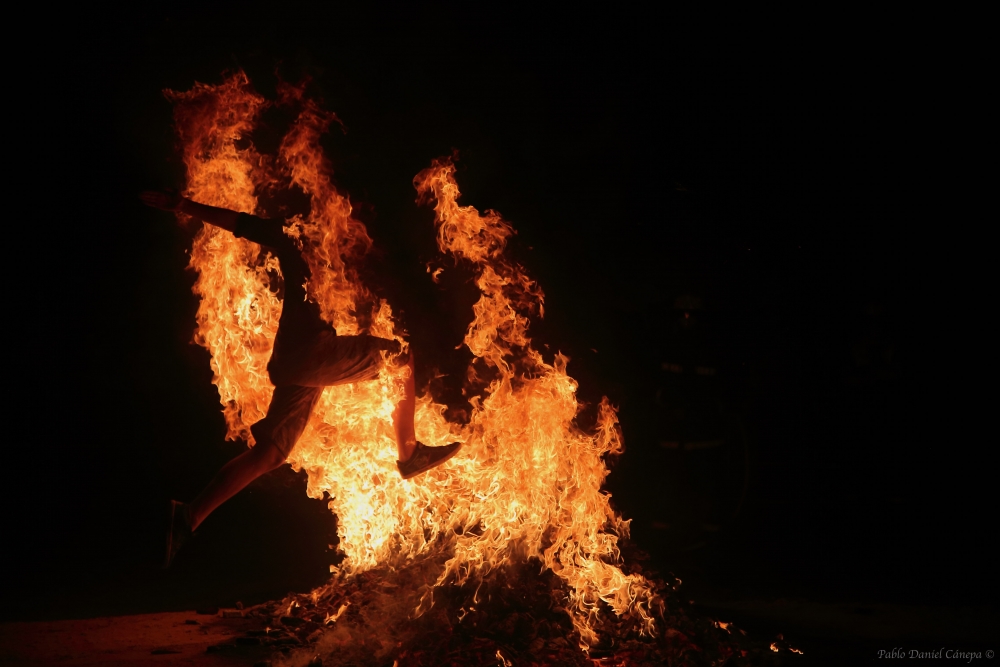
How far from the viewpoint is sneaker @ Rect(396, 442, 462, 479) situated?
5434 mm

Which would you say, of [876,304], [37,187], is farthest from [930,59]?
[37,187]

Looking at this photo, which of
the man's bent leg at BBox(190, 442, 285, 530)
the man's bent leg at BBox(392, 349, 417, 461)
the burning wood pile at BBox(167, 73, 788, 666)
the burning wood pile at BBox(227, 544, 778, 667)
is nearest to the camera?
the burning wood pile at BBox(227, 544, 778, 667)

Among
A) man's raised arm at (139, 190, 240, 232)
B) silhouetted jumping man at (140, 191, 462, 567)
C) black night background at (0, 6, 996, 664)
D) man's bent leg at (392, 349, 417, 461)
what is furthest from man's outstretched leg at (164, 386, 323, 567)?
black night background at (0, 6, 996, 664)

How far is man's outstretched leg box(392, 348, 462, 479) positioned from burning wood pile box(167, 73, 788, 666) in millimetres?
102

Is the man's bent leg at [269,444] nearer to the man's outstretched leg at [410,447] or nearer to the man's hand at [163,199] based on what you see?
the man's outstretched leg at [410,447]

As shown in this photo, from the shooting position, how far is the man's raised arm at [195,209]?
509 centimetres

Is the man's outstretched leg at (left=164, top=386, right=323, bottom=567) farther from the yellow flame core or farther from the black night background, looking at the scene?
the black night background

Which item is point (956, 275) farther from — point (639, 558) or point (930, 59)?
point (639, 558)

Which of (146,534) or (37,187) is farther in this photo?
(146,534)

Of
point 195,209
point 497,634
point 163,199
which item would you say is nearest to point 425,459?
point 497,634

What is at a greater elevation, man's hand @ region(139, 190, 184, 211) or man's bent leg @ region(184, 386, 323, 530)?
man's hand @ region(139, 190, 184, 211)

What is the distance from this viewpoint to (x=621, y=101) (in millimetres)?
7516

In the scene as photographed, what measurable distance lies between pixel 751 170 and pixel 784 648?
14.6ft

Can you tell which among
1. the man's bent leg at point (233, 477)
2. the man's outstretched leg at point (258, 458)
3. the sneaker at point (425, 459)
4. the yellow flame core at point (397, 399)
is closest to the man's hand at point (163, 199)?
the yellow flame core at point (397, 399)
